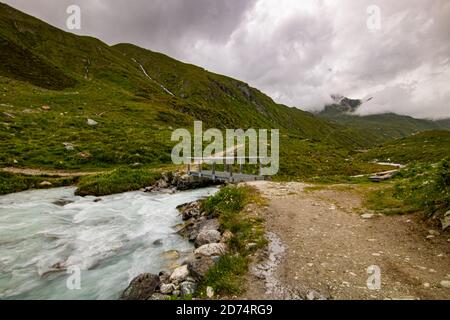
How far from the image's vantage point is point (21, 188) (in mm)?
24547

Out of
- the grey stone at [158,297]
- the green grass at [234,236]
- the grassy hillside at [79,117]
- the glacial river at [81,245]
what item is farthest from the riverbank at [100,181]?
the grey stone at [158,297]

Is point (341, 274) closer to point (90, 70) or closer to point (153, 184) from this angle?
point (153, 184)

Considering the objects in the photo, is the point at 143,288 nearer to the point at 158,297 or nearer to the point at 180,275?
the point at 158,297

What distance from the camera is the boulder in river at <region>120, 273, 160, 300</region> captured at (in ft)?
26.8

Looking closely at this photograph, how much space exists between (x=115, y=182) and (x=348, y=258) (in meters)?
22.7

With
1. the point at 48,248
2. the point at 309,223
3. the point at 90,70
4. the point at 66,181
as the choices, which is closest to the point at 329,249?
the point at 309,223

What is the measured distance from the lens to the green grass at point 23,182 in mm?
23984

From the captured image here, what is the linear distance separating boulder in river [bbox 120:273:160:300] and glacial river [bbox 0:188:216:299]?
1.38 m

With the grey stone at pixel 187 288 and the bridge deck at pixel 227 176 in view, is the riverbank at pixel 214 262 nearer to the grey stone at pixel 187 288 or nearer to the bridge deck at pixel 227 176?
the grey stone at pixel 187 288

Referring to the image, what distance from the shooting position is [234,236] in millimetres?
11422

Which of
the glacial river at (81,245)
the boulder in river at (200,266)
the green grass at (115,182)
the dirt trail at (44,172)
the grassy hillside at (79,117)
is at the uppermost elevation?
the grassy hillside at (79,117)

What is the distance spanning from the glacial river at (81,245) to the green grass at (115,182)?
2143mm

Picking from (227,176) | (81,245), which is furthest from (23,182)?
(227,176)

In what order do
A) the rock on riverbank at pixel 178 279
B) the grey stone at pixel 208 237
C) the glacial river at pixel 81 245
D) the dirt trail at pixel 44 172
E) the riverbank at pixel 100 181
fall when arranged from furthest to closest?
the dirt trail at pixel 44 172
the riverbank at pixel 100 181
the grey stone at pixel 208 237
the glacial river at pixel 81 245
the rock on riverbank at pixel 178 279
